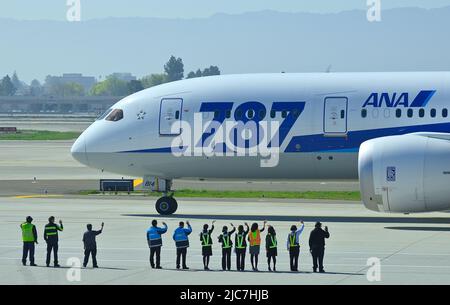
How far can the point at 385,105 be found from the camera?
40.1 metres

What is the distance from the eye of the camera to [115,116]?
4303cm

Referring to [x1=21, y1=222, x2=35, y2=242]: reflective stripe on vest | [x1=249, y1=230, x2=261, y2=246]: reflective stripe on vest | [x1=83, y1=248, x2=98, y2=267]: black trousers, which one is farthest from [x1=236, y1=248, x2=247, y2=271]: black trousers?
[x1=21, y1=222, x2=35, y2=242]: reflective stripe on vest

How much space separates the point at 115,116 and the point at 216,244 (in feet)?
37.0

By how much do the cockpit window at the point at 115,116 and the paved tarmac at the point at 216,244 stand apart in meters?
3.77

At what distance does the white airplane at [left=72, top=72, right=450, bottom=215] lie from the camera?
39750 millimetres

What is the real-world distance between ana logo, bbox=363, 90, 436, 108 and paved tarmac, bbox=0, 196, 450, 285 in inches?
171

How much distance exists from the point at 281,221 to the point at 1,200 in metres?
15.5

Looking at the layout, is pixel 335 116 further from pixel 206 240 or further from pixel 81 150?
pixel 206 240

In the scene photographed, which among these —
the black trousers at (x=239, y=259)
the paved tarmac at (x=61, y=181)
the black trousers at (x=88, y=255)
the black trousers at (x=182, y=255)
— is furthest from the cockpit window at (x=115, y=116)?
the black trousers at (x=239, y=259)

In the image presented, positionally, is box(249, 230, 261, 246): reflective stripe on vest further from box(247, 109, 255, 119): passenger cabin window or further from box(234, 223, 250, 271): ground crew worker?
box(247, 109, 255, 119): passenger cabin window

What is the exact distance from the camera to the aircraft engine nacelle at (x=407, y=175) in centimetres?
3666

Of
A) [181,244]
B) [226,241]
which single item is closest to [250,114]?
[181,244]
